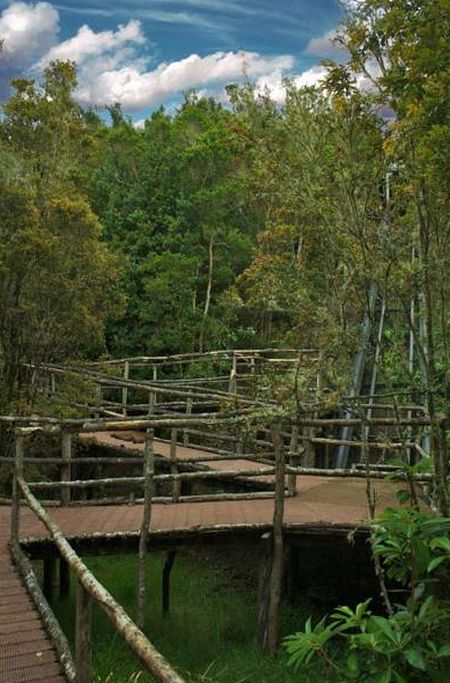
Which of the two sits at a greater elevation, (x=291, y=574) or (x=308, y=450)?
(x=308, y=450)

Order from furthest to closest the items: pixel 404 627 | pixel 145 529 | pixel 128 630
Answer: pixel 145 529
pixel 404 627
pixel 128 630

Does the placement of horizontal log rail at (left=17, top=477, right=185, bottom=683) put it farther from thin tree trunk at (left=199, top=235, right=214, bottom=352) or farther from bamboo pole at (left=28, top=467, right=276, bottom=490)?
thin tree trunk at (left=199, top=235, right=214, bottom=352)

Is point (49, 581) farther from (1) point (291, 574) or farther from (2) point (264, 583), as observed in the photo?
(1) point (291, 574)

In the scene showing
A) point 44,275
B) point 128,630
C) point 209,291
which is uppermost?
point 209,291

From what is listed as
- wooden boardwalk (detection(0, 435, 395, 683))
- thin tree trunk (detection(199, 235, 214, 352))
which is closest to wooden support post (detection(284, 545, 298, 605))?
wooden boardwalk (detection(0, 435, 395, 683))

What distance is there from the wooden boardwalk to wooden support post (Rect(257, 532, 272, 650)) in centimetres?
25

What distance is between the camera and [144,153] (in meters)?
22.5

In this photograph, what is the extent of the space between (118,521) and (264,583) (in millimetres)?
1550

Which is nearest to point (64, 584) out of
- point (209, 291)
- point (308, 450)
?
point (308, 450)

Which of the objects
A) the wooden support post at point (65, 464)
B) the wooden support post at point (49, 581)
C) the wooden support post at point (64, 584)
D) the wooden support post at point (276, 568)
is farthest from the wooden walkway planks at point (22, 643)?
the wooden support post at point (64, 584)

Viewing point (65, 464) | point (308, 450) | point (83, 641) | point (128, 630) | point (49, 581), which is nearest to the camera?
point (128, 630)

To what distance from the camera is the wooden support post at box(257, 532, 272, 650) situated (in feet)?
21.4

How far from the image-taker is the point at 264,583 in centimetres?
666

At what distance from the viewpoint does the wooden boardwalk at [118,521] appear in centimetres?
357
